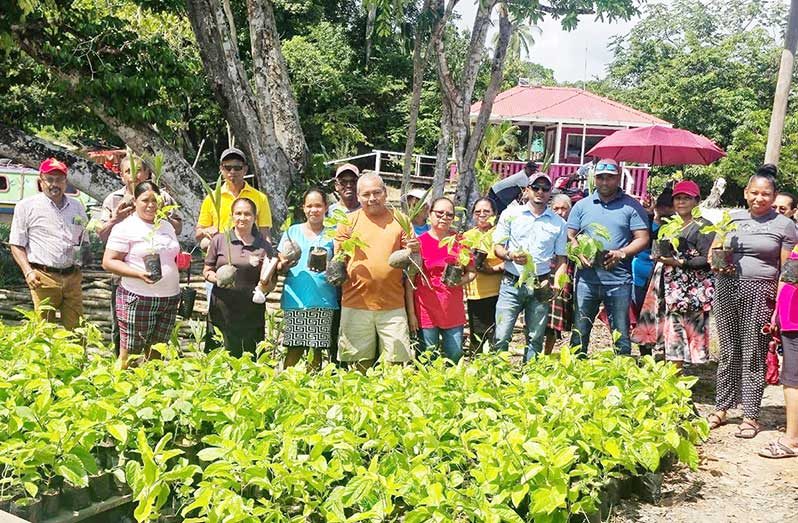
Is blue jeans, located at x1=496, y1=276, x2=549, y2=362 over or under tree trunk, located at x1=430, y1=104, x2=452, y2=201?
under

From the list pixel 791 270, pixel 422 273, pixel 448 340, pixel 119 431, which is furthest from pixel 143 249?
pixel 791 270

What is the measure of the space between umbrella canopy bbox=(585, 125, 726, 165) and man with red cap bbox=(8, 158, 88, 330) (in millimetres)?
6106

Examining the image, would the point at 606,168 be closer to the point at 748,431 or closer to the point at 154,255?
the point at 748,431

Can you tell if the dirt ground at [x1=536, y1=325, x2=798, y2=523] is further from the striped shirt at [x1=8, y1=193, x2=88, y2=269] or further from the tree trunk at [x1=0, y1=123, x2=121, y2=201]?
the tree trunk at [x1=0, y1=123, x2=121, y2=201]

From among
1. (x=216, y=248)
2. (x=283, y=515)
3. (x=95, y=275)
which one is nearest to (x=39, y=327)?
(x=216, y=248)

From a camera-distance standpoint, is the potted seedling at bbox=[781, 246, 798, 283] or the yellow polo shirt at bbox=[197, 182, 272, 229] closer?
the potted seedling at bbox=[781, 246, 798, 283]

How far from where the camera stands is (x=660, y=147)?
30.1 ft

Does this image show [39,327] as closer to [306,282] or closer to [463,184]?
[306,282]

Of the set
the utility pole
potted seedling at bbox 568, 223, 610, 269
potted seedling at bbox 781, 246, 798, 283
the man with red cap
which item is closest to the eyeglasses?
potted seedling at bbox 568, 223, 610, 269

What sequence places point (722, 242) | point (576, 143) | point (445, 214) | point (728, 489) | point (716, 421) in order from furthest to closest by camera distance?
1. point (576, 143)
2. point (716, 421)
3. point (445, 214)
4. point (722, 242)
5. point (728, 489)

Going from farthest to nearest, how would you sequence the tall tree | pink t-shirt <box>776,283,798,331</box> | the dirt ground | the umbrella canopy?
the tall tree
the umbrella canopy
pink t-shirt <box>776,283,798,331</box>
the dirt ground

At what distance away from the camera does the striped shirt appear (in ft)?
17.2

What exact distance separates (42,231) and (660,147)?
696cm

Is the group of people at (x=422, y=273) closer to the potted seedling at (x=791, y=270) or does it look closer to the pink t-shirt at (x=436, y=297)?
the pink t-shirt at (x=436, y=297)
